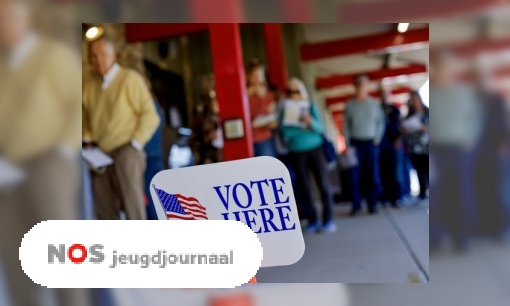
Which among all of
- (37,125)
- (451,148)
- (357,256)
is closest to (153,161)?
(37,125)

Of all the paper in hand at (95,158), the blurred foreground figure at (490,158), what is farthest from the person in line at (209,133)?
the blurred foreground figure at (490,158)

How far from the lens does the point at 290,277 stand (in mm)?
2271

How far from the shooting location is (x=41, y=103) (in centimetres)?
235

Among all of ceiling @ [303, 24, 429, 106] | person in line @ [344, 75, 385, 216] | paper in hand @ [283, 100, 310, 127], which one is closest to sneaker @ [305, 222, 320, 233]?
person in line @ [344, 75, 385, 216]

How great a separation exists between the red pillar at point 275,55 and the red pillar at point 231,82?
11 cm

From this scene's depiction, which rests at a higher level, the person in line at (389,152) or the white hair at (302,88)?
the white hair at (302,88)

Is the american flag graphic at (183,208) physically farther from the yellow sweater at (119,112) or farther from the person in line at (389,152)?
the person in line at (389,152)

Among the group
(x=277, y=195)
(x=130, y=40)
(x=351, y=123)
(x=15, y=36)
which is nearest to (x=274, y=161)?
(x=277, y=195)

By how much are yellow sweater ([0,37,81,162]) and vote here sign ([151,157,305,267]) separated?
→ 48cm

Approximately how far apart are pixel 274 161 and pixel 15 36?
111 cm

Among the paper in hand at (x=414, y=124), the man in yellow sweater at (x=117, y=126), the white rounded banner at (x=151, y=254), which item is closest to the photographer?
the white rounded banner at (x=151, y=254)

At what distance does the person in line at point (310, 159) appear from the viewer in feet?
7.50

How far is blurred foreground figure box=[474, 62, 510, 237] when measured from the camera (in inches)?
86.0

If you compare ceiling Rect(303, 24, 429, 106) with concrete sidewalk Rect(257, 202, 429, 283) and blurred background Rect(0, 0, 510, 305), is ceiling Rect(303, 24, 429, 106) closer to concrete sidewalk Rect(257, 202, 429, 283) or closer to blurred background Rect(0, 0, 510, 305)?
blurred background Rect(0, 0, 510, 305)
